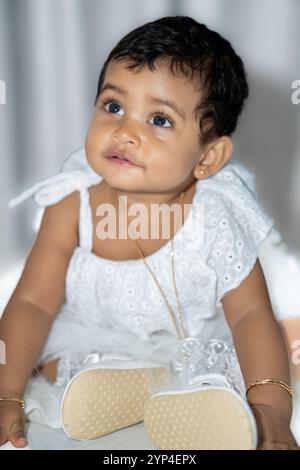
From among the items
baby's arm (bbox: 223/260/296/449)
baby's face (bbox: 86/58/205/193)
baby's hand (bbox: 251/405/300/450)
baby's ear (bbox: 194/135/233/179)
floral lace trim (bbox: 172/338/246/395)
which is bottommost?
floral lace trim (bbox: 172/338/246/395)

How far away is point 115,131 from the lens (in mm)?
1151

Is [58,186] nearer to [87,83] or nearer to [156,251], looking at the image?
[156,251]

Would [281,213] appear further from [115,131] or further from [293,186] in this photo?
[115,131]

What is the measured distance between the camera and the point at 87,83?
1578 millimetres

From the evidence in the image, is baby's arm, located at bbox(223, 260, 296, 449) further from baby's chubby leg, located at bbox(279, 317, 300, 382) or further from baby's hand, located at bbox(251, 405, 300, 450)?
baby's chubby leg, located at bbox(279, 317, 300, 382)

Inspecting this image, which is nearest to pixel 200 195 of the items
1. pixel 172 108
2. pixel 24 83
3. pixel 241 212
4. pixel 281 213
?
pixel 241 212

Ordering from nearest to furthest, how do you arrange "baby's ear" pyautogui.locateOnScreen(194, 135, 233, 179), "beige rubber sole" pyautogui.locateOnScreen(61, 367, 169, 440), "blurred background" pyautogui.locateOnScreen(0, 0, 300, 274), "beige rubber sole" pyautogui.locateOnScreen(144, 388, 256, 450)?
"beige rubber sole" pyautogui.locateOnScreen(144, 388, 256, 450) < "beige rubber sole" pyautogui.locateOnScreen(61, 367, 169, 440) < "baby's ear" pyautogui.locateOnScreen(194, 135, 233, 179) < "blurred background" pyautogui.locateOnScreen(0, 0, 300, 274)

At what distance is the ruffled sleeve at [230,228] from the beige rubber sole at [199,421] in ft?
0.87

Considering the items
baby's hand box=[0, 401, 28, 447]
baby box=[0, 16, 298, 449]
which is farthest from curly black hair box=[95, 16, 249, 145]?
baby's hand box=[0, 401, 28, 447]

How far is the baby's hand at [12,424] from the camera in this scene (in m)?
1.04

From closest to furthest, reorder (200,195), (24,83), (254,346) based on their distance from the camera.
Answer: (254,346), (200,195), (24,83)

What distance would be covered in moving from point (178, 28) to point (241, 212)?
31 cm

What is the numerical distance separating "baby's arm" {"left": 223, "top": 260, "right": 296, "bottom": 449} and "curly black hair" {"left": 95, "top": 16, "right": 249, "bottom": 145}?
0.24m

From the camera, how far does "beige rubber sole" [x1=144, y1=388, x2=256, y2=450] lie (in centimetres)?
94
